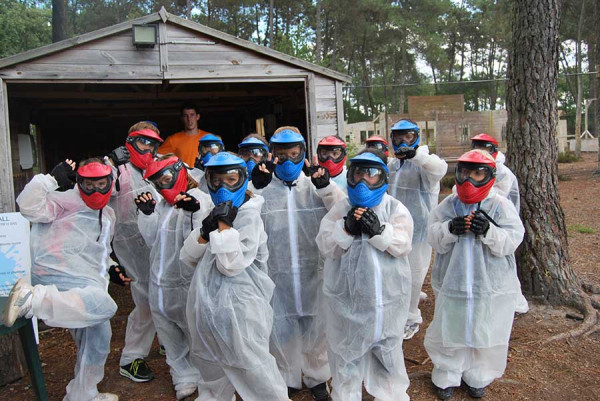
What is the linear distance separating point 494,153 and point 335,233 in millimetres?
2959

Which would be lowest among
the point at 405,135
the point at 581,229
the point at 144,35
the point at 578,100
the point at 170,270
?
the point at 581,229

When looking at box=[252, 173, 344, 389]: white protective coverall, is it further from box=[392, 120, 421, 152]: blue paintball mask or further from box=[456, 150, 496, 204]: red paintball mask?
box=[392, 120, 421, 152]: blue paintball mask

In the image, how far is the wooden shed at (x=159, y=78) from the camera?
5.57 metres

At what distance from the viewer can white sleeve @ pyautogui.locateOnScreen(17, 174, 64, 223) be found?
380 centimetres

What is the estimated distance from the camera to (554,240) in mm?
5418

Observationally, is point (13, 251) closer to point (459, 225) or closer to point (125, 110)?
point (459, 225)

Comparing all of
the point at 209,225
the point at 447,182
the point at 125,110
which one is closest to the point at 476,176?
the point at 209,225

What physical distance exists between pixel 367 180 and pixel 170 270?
70.3 inches

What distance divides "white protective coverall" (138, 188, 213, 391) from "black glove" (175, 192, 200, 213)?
0.11 metres

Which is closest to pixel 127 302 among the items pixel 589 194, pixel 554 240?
pixel 554 240

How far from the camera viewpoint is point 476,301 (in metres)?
3.85

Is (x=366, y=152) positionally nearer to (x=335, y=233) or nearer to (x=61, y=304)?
(x=335, y=233)

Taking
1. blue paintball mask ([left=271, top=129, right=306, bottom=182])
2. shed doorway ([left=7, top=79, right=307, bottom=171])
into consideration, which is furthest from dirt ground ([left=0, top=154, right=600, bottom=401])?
shed doorway ([left=7, top=79, right=307, bottom=171])

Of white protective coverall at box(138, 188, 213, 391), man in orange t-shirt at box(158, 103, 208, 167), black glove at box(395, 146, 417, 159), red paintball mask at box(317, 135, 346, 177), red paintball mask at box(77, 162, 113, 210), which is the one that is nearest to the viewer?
red paintball mask at box(77, 162, 113, 210)
